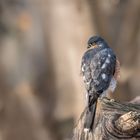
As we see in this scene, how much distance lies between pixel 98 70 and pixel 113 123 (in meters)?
0.73

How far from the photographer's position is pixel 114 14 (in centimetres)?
1219

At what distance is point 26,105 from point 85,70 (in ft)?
19.5

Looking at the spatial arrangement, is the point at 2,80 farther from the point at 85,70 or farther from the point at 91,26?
the point at 85,70

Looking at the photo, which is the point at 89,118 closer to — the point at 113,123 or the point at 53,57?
the point at 113,123

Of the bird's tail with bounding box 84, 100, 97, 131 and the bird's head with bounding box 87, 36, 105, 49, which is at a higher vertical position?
the bird's head with bounding box 87, 36, 105, 49

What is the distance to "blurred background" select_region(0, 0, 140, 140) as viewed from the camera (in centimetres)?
912

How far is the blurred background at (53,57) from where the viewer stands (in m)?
9.12

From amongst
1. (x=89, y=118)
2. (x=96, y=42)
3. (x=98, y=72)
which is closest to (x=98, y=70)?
Result: (x=98, y=72)

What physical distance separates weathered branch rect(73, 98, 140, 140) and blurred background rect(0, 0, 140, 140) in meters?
4.15

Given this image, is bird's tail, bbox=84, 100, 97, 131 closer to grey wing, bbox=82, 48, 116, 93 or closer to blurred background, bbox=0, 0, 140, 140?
grey wing, bbox=82, 48, 116, 93

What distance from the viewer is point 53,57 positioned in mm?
11211

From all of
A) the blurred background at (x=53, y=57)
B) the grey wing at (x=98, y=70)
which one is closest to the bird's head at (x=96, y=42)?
the grey wing at (x=98, y=70)

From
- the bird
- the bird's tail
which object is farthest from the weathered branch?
the bird

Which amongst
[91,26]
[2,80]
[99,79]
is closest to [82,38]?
[91,26]
